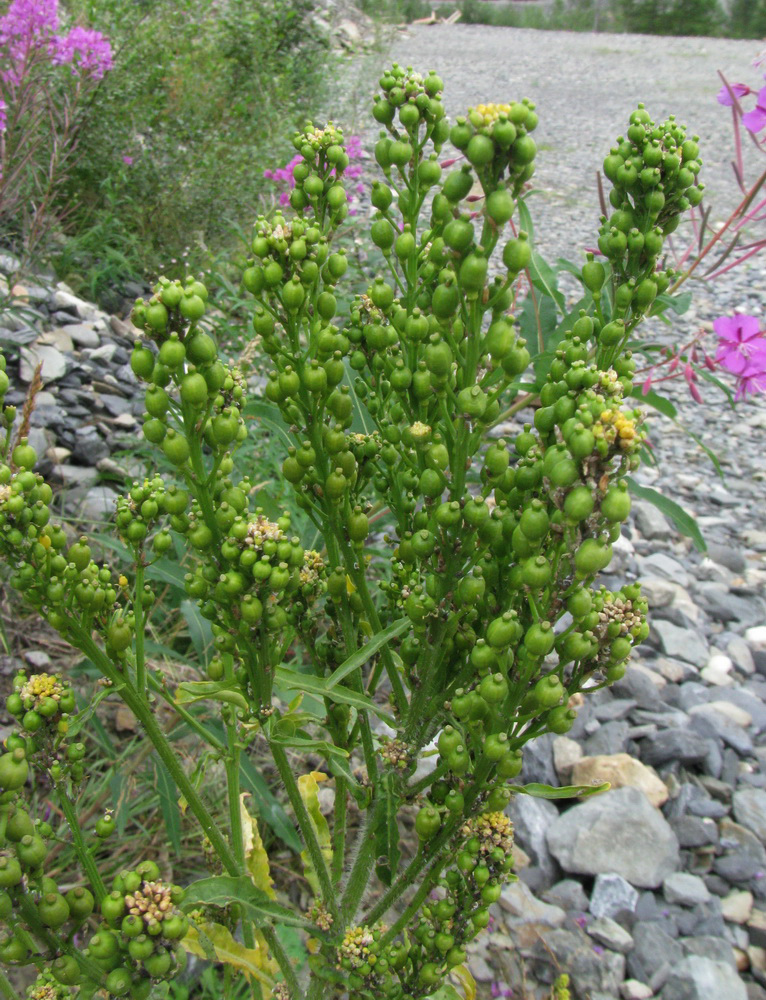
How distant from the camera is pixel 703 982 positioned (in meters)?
2.21

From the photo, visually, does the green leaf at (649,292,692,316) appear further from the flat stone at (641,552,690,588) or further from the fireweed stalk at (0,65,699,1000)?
the flat stone at (641,552,690,588)

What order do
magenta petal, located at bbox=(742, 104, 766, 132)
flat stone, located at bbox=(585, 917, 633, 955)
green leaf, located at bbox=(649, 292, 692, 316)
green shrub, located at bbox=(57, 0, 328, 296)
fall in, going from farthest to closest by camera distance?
green shrub, located at bbox=(57, 0, 328, 296), flat stone, located at bbox=(585, 917, 633, 955), magenta petal, located at bbox=(742, 104, 766, 132), green leaf, located at bbox=(649, 292, 692, 316)

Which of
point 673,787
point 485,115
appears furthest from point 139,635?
point 673,787

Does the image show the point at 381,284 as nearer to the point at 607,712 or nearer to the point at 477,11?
the point at 607,712

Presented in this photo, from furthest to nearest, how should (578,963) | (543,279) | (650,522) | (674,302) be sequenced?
(650,522) → (578,963) → (543,279) → (674,302)

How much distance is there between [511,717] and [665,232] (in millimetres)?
820

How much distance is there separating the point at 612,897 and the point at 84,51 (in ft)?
17.1

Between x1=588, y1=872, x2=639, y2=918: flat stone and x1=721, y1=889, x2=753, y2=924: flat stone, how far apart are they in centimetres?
27

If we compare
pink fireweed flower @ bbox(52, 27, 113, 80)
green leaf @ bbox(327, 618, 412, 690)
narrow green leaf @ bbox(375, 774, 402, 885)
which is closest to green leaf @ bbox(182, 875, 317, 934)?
narrow green leaf @ bbox(375, 774, 402, 885)

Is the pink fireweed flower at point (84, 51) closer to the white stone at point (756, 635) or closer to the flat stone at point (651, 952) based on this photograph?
the white stone at point (756, 635)

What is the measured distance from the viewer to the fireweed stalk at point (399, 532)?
1034mm

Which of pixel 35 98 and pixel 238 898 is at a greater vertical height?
pixel 35 98

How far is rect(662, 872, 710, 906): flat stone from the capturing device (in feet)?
8.21

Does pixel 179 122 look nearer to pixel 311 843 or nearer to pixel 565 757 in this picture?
pixel 565 757
